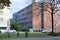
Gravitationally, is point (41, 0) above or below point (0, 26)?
above

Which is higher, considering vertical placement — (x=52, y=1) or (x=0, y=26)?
(x=52, y=1)

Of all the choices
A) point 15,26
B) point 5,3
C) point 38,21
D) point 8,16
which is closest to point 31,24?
point 38,21

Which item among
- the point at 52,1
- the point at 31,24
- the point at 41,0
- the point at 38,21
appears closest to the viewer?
the point at 52,1

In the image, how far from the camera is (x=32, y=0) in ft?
138

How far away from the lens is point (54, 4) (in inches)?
1613

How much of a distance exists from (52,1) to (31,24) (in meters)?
84.9

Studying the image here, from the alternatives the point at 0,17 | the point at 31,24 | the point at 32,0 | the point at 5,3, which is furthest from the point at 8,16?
the point at 5,3

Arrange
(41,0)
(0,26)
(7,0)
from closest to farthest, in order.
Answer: (7,0)
(41,0)
(0,26)

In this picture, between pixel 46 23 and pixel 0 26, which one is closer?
pixel 0 26

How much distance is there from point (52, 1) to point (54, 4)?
77 cm

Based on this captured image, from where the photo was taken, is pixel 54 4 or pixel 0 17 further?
pixel 0 17

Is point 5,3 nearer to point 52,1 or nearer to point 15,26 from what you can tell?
point 52,1

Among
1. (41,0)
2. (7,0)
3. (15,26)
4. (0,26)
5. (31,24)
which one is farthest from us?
(31,24)

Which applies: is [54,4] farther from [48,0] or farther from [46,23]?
[46,23]
